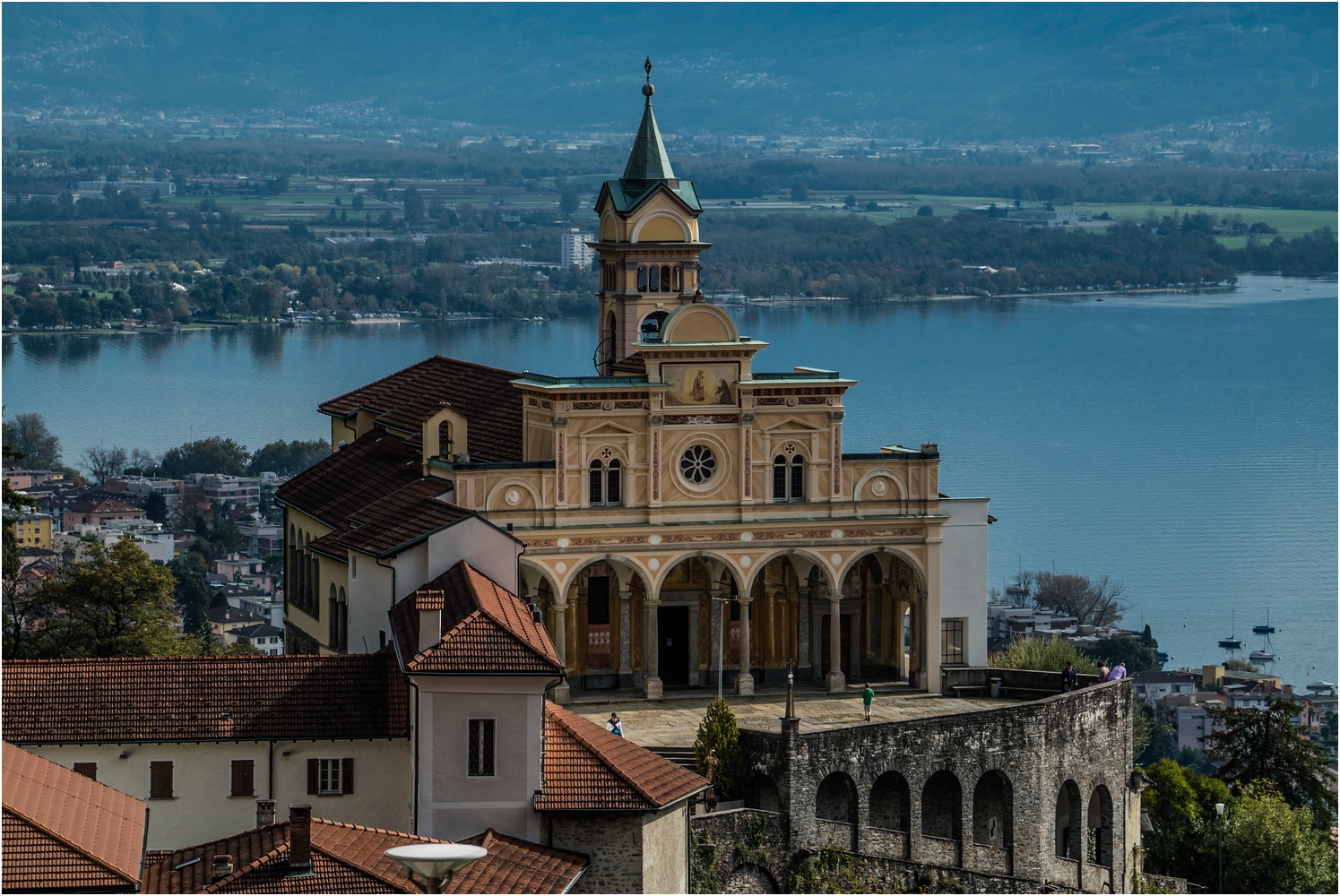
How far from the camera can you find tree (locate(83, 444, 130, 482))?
17338 cm

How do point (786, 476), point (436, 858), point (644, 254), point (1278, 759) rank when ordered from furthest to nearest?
point (1278, 759), point (644, 254), point (786, 476), point (436, 858)

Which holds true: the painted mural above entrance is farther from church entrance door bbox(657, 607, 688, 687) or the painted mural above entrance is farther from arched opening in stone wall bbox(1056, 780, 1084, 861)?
arched opening in stone wall bbox(1056, 780, 1084, 861)

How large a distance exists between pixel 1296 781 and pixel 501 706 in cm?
2866

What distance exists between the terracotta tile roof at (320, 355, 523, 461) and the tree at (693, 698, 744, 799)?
960 centimetres

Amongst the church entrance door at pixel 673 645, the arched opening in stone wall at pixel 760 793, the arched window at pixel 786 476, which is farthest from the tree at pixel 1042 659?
the arched opening in stone wall at pixel 760 793

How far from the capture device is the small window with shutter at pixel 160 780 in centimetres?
3791

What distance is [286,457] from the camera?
168 m

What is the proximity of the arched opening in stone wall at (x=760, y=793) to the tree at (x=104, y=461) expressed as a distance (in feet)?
437

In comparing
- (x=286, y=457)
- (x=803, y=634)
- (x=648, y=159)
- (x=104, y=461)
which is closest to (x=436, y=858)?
(x=803, y=634)

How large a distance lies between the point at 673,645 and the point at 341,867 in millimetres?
20347

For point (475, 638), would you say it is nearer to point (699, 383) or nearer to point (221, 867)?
point (221, 867)

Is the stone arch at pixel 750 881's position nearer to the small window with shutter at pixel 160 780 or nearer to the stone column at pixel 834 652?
the stone column at pixel 834 652

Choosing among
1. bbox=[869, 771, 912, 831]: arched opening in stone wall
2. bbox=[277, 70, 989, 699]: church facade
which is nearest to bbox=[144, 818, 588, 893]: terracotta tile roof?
bbox=[869, 771, 912, 831]: arched opening in stone wall

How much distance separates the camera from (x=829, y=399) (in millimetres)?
50281
